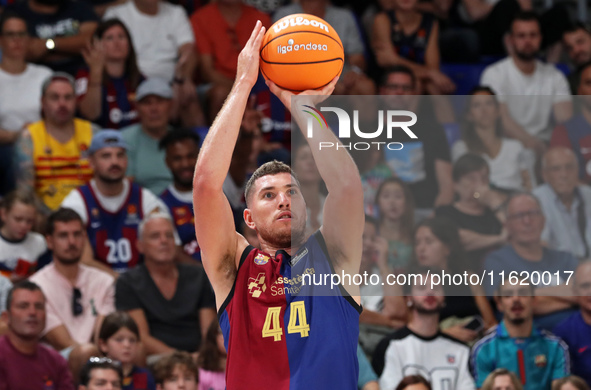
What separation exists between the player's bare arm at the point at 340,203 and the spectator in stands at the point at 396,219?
2936mm

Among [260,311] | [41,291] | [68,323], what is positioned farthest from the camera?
[68,323]

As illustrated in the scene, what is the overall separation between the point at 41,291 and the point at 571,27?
6.68 metres

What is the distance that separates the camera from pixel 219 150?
443 cm

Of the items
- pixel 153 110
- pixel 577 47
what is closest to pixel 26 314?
pixel 153 110

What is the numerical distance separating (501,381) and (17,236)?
4300 mm

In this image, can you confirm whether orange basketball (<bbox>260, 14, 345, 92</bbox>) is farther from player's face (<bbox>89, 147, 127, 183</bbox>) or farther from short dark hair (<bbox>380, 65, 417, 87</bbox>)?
short dark hair (<bbox>380, 65, 417, 87</bbox>)

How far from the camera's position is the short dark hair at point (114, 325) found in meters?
6.93

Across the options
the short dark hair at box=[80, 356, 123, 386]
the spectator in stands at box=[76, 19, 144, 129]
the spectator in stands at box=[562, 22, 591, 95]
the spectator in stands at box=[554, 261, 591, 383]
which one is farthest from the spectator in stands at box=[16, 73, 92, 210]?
the spectator in stands at box=[562, 22, 591, 95]

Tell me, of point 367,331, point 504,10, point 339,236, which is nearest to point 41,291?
point 367,331

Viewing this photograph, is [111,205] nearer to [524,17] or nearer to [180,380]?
[180,380]

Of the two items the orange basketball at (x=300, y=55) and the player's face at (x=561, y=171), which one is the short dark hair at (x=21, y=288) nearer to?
the orange basketball at (x=300, y=55)

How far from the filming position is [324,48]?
4.82 metres

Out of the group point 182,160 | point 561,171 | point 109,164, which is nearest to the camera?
point 109,164

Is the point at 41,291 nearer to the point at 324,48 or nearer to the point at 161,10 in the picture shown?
the point at 324,48
